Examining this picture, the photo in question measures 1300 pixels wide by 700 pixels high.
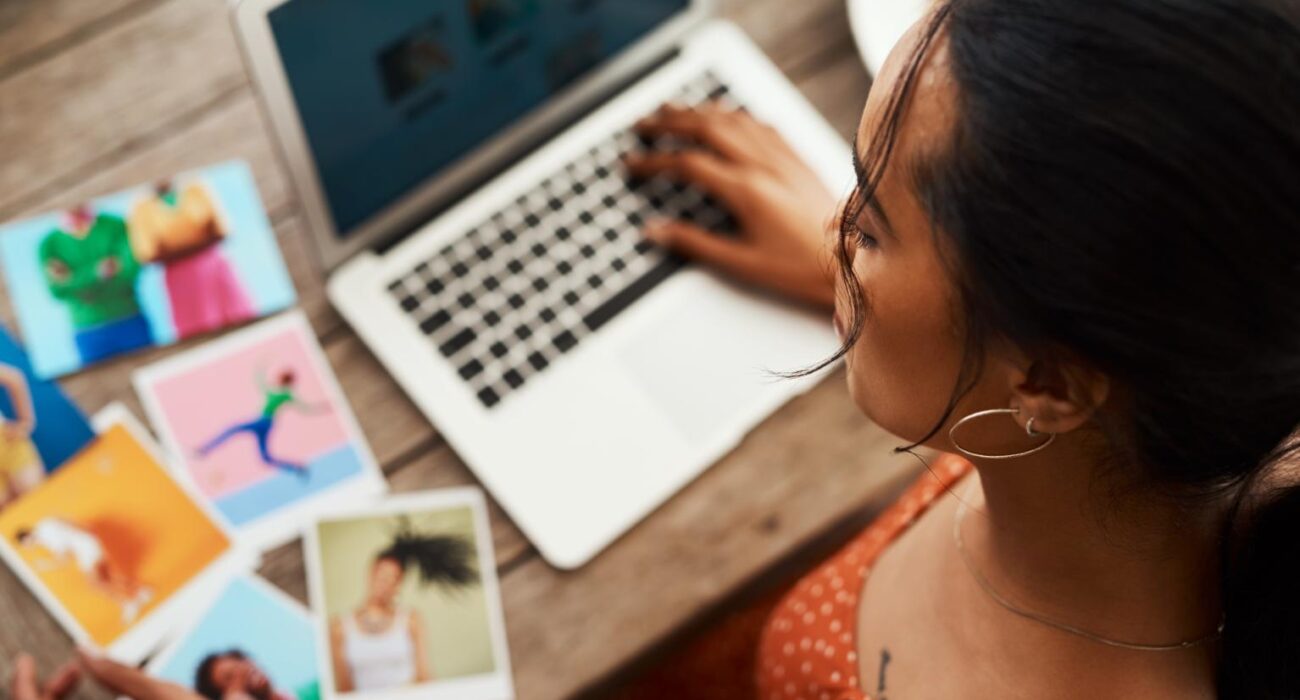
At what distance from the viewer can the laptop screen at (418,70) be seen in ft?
2.88

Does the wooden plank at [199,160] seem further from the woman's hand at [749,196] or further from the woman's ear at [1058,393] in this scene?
the woman's ear at [1058,393]

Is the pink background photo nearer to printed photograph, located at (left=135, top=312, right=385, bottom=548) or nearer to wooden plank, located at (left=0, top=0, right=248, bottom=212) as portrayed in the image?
printed photograph, located at (left=135, top=312, right=385, bottom=548)

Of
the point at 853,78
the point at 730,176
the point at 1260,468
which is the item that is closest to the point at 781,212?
the point at 730,176

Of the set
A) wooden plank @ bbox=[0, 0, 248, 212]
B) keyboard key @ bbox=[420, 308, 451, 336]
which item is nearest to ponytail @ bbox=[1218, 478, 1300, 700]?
keyboard key @ bbox=[420, 308, 451, 336]

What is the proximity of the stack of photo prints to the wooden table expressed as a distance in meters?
0.02

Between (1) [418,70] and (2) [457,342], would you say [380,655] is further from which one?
(1) [418,70]

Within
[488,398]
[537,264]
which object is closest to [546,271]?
[537,264]

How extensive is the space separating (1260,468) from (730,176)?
0.55m

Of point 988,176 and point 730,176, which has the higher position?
point 988,176

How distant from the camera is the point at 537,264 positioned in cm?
104

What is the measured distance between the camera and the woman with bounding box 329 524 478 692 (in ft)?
3.02

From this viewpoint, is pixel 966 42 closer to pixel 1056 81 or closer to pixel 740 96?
pixel 1056 81

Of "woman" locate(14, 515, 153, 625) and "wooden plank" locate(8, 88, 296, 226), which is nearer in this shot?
"woman" locate(14, 515, 153, 625)

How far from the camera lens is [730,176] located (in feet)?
3.49
